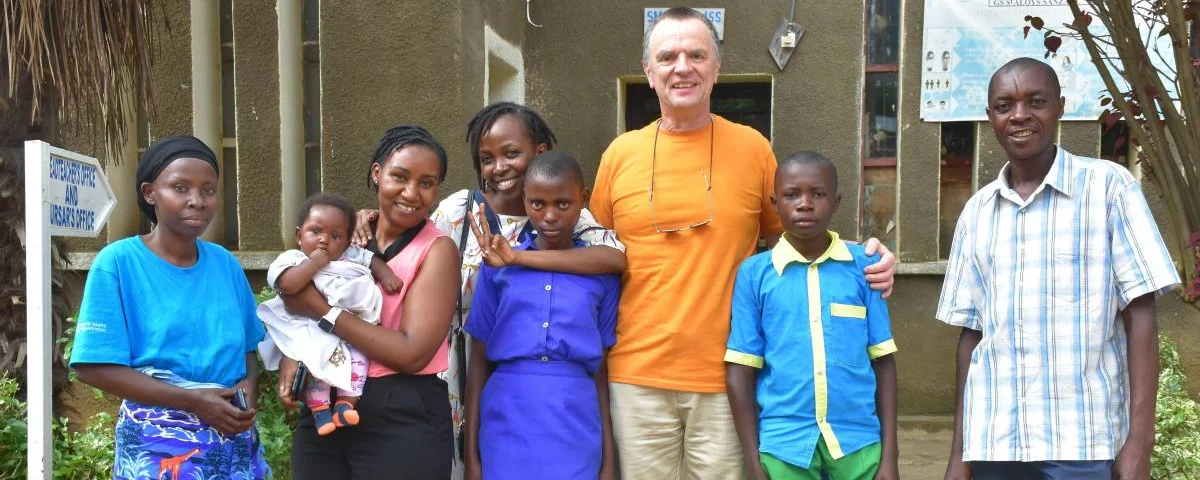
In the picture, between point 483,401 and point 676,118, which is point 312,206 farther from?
point 676,118

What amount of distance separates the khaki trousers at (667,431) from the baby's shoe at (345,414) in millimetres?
794

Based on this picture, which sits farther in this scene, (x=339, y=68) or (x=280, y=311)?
(x=339, y=68)

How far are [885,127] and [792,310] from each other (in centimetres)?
408

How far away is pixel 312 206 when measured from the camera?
2.59 metres

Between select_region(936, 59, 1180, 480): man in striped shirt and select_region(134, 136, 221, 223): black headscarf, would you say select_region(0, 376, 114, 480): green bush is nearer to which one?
select_region(134, 136, 221, 223): black headscarf

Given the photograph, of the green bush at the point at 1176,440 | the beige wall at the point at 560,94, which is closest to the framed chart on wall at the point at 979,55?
the beige wall at the point at 560,94

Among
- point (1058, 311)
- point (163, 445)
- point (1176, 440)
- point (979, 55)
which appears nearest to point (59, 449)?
point (163, 445)

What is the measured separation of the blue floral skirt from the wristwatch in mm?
373

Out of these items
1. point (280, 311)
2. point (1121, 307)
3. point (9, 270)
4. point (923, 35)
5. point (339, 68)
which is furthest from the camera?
point (923, 35)

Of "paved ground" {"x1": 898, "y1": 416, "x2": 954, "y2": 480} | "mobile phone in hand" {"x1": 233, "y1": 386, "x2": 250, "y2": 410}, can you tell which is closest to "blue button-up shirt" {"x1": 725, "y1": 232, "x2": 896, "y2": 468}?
"mobile phone in hand" {"x1": 233, "y1": 386, "x2": 250, "y2": 410}

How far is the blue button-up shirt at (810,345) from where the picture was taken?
2.57 m

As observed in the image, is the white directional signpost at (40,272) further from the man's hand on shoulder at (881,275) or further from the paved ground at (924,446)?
the paved ground at (924,446)

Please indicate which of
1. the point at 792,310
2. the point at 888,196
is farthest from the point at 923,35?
Answer: the point at 792,310

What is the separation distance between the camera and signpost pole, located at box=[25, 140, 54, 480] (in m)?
2.59
